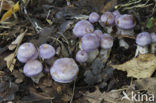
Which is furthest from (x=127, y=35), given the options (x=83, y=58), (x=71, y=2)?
(x=71, y=2)

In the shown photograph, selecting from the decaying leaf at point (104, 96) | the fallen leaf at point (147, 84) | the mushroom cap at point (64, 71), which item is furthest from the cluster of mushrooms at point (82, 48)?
the fallen leaf at point (147, 84)

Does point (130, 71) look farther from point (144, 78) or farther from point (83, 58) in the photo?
point (83, 58)

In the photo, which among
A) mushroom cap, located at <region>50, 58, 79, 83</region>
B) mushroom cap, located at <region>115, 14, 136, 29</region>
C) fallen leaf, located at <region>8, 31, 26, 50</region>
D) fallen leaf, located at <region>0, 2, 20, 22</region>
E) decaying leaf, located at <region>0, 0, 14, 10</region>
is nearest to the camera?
mushroom cap, located at <region>50, 58, 79, 83</region>

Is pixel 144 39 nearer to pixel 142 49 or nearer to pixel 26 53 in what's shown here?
pixel 142 49

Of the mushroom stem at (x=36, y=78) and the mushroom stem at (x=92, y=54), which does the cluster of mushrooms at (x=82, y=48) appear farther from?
the mushroom stem at (x=36, y=78)

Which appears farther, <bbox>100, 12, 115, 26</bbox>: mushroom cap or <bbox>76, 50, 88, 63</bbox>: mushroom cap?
<bbox>100, 12, 115, 26</bbox>: mushroom cap

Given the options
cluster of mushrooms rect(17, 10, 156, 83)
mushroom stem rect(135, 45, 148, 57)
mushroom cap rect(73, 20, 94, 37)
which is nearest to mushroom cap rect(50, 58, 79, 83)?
cluster of mushrooms rect(17, 10, 156, 83)

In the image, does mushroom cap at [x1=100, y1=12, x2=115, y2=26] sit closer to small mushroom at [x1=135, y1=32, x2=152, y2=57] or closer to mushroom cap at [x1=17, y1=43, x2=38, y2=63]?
small mushroom at [x1=135, y1=32, x2=152, y2=57]
